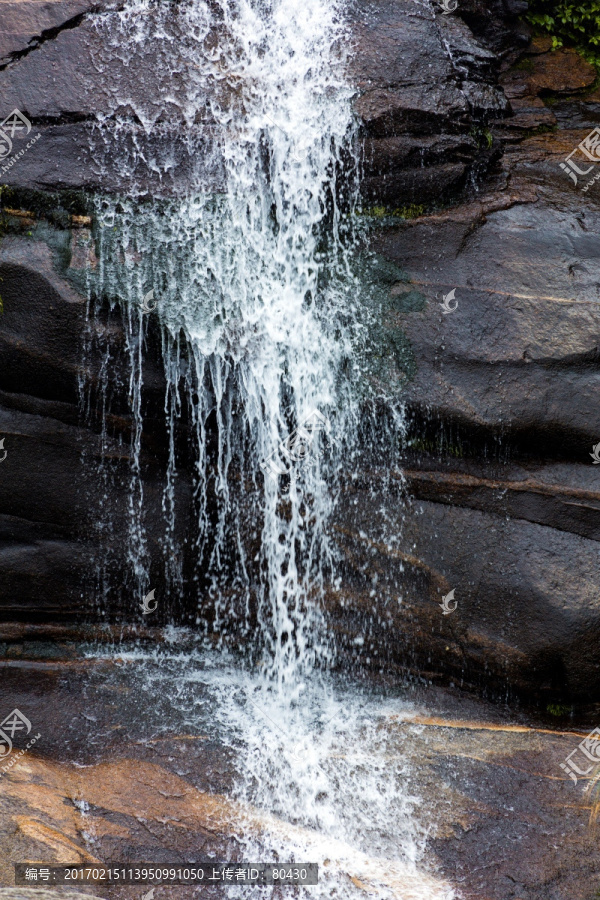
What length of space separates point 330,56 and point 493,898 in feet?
19.1

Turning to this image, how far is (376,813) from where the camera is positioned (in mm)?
4590

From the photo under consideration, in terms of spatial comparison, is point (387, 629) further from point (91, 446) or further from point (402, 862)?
point (91, 446)

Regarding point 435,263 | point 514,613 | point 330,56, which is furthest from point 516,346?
point 330,56

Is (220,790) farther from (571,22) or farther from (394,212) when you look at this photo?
(571,22)

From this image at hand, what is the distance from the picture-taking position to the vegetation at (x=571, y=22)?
22.1ft

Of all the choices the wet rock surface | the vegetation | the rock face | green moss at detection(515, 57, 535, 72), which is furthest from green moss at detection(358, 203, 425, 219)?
the wet rock surface

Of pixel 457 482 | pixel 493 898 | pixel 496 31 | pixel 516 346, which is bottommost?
pixel 493 898

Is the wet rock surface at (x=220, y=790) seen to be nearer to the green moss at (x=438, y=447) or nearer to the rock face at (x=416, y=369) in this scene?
the rock face at (x=416, y=369)

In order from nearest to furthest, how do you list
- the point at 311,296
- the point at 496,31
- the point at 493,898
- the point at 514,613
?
the point at 493,898 < the point at 514,613 < the point at 311,296 < the point at 496,31
